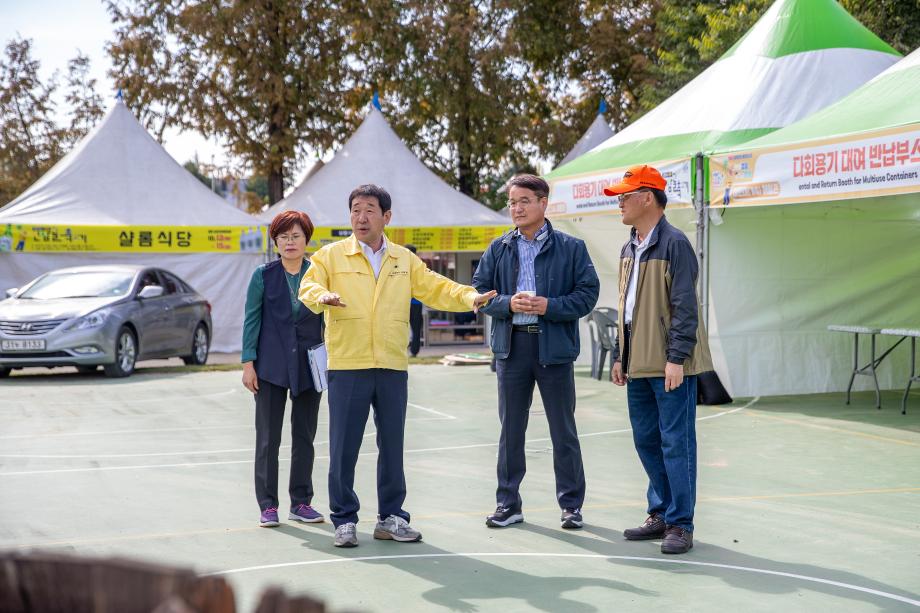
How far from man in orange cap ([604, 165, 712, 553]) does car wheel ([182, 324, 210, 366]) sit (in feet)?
40.5

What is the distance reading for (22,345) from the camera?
47.0 ft

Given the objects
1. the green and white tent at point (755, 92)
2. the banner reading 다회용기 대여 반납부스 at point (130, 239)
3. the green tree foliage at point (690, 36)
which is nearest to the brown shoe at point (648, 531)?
the green and white tent at point (755, 92)

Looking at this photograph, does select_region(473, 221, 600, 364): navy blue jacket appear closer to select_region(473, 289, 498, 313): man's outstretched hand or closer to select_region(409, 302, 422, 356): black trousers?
select_region(473, 289, 498, 313): man's outstretched hand

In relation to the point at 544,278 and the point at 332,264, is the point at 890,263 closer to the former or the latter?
the point at 544,278

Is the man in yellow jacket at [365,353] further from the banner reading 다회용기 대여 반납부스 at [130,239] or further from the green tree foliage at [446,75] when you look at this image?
the green tree foliage at [446,75]

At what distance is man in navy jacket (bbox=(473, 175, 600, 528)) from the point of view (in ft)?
20.0

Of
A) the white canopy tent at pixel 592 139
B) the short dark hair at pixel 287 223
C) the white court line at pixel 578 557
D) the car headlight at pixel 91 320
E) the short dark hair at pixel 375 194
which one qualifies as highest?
the white canopy tent at pixel 592 139

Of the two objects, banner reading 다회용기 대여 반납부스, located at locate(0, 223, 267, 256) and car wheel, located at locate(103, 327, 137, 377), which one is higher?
banner reading 다회용기 대여 반납부스, located at locate(0, 223, 267, 256)

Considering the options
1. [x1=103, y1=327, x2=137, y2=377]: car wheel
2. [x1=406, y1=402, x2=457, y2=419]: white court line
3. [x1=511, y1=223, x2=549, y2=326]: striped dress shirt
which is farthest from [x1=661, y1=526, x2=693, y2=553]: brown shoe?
[x1=103, y1=327, x2=137, y2=377]: car wheel

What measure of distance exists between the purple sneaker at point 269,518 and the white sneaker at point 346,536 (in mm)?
596

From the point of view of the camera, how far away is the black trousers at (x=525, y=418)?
6137 millimetres

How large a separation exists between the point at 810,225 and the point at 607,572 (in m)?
7.95

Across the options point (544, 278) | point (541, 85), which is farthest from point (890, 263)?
point (541, 85)

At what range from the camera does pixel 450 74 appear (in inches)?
1154
